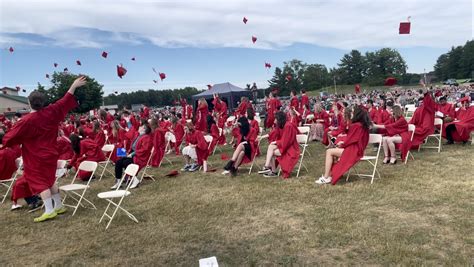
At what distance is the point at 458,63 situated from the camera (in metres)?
89.4

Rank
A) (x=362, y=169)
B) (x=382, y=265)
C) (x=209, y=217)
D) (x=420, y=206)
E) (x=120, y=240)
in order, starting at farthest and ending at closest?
(x=362, y=169)
(x=209, y=217)
(x=420, y=206)
(x=120, y=240)
(x=382, y=265)

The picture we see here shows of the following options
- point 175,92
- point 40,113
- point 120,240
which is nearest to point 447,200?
point 120,240

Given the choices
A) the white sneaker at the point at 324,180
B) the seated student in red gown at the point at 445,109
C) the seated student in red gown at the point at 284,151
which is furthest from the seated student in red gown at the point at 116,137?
the seated student in red gown at the point at 445,109

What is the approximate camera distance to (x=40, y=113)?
6.01 m

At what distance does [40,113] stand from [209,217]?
311 centimetres

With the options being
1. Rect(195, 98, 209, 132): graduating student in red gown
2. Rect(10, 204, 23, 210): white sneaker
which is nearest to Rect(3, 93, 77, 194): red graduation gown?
Rect(10, 204, 23, 210): white sneaker

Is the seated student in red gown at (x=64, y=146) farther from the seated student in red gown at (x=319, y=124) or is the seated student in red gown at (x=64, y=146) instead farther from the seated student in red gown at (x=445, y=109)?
the seated student in red gown at (x=445, y=109)

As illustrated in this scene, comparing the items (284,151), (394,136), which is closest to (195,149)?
(284,151)

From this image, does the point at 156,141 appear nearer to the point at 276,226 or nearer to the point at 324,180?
the point at 324,180

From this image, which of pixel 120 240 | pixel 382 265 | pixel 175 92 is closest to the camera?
pixel 382 265

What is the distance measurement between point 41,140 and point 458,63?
101 meters

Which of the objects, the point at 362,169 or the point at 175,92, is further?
the point at 175,92

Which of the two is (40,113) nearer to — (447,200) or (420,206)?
(420,206)

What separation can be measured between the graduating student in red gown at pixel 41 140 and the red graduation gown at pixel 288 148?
4.08 metres
